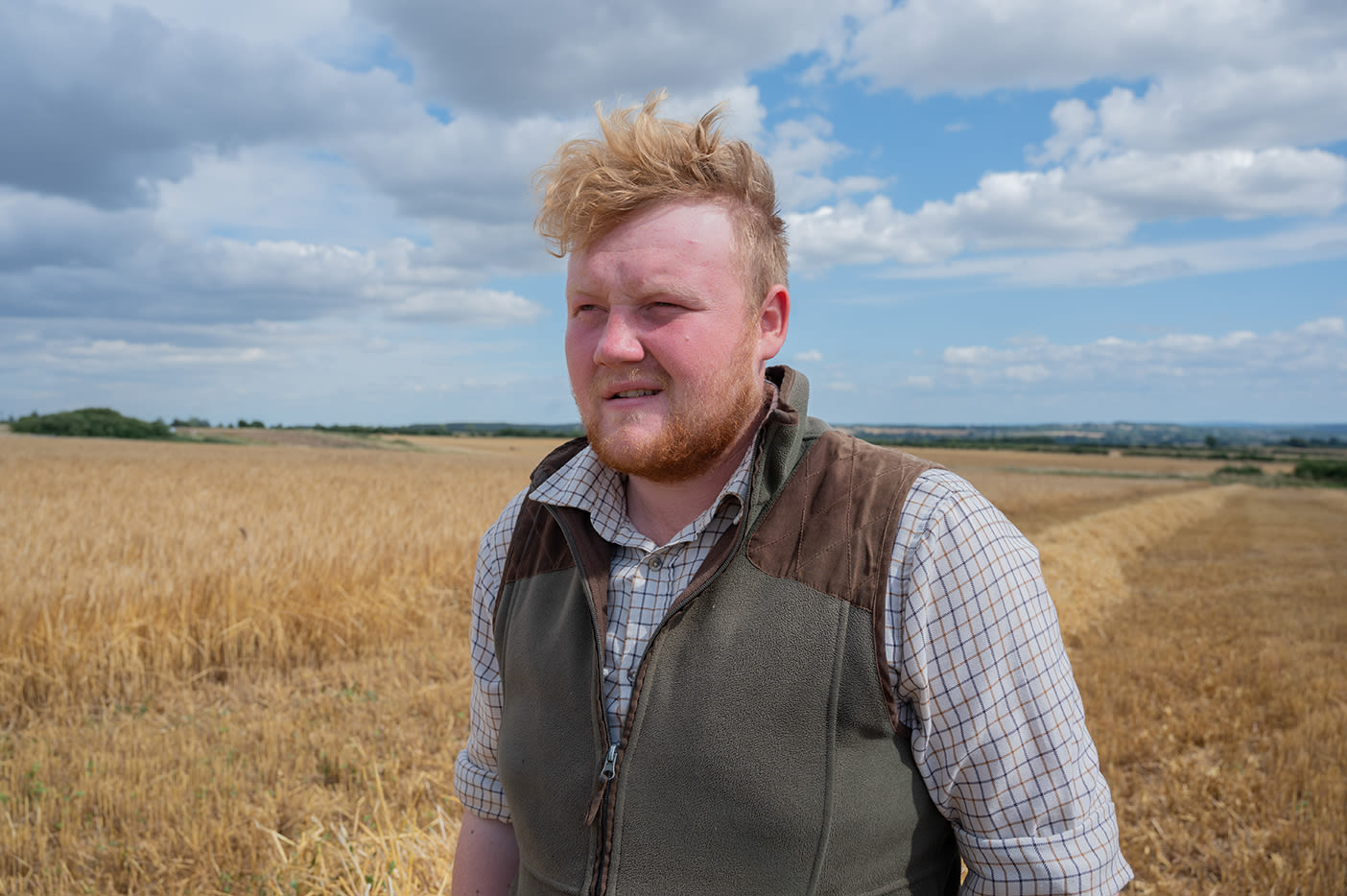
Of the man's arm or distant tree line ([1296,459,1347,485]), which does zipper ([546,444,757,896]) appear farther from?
distant tree line ([1296,459,1347,485])

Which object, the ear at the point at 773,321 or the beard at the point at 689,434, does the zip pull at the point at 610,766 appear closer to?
the beard at the point at 689,434

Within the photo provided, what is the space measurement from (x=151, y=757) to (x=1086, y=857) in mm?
5021

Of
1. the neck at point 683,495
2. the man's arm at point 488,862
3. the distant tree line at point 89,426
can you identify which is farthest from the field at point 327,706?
the distant tree line at point 89,426

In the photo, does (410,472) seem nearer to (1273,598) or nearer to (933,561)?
(1273,598)

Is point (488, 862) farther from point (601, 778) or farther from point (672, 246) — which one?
point (672, 246)

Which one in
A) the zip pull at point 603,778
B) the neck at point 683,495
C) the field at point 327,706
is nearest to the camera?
the zip pull at point 603,778

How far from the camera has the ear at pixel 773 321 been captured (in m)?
1.82

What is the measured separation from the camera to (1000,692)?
1.46 m

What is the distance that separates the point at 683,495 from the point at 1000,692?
73cm

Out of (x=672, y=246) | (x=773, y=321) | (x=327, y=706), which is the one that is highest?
(x=672, y=246)

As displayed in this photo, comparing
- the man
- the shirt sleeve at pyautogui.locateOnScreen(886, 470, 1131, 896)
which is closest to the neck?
the man

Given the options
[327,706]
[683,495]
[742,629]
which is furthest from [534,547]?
[327,706]

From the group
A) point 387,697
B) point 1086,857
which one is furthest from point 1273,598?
point 1086,857

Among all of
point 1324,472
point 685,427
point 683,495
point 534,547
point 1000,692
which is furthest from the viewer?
point 1324,472
